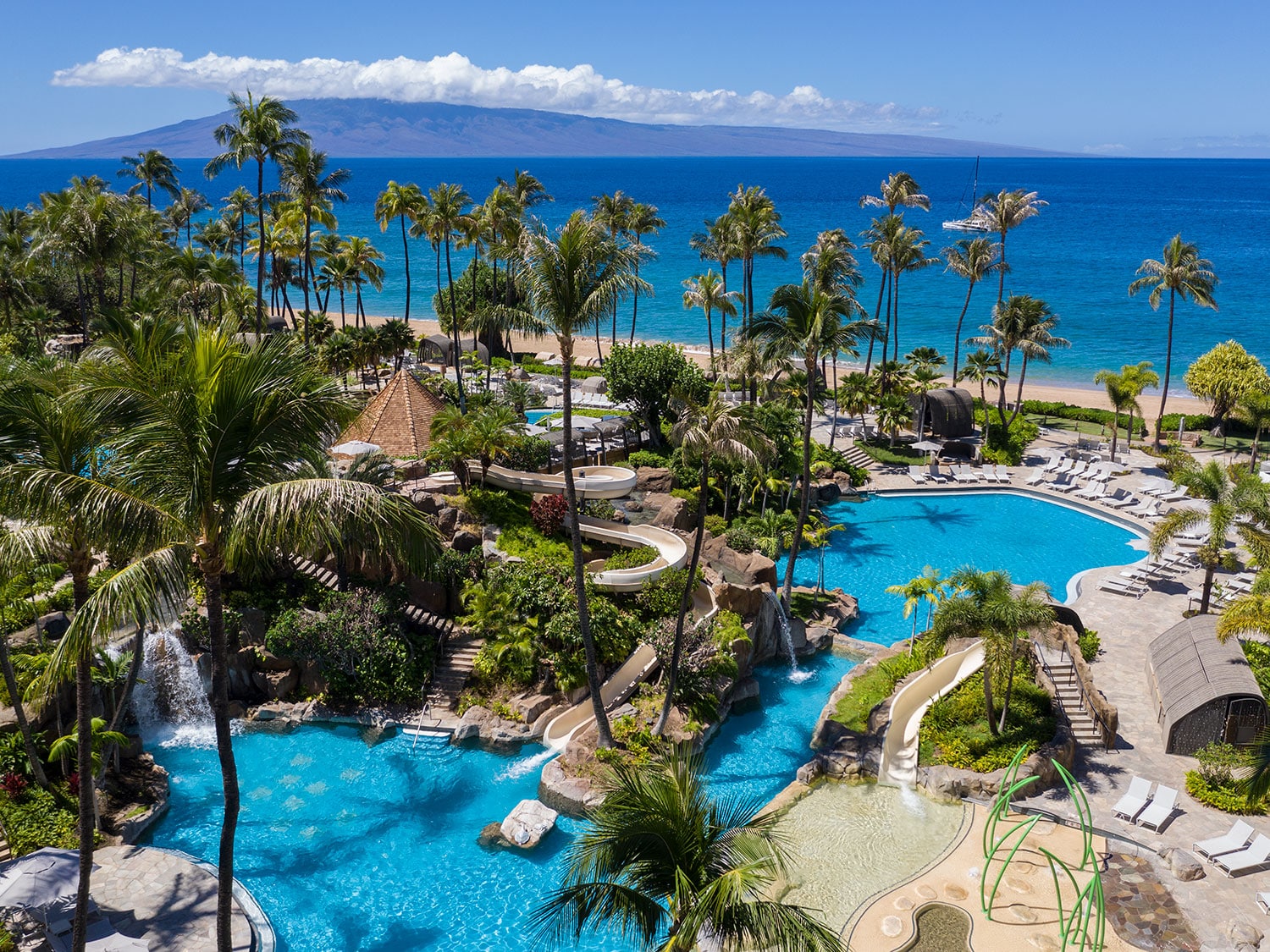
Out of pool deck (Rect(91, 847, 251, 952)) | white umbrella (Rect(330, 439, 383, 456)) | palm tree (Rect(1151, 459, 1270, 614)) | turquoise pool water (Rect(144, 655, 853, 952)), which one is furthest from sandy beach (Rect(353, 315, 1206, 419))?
pool deck (Rect(91, 847, 251, 952))

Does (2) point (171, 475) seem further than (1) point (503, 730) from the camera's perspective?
No

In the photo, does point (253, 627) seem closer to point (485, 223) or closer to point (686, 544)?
point (686, 544)

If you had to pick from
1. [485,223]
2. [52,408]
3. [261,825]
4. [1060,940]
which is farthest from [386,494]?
[485,223]

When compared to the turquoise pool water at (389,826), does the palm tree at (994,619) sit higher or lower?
higher

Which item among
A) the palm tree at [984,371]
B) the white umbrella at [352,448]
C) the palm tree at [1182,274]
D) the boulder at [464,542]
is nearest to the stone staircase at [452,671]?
the boulder at [464,542]

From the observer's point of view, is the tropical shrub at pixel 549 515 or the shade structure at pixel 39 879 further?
the tropical shrub at pixel 549 515

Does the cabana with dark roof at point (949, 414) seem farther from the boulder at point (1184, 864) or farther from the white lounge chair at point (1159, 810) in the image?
the boulder at point (1184, 864)

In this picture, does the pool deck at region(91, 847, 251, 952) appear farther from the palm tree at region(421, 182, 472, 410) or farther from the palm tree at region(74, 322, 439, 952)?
the palm tree at region(421, 182, 472, 410)
